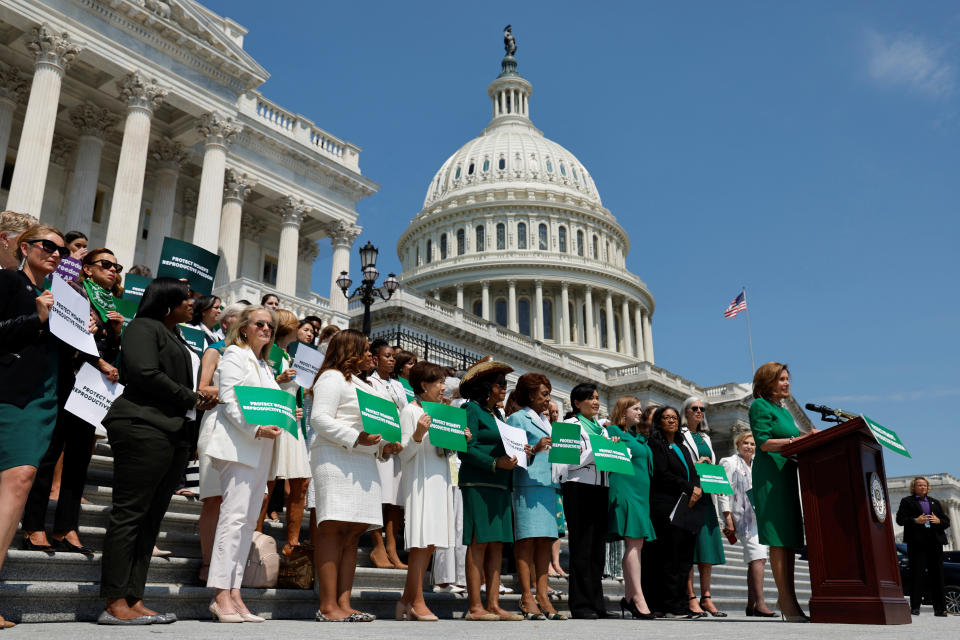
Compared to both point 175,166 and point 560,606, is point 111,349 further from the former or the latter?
point 175,166

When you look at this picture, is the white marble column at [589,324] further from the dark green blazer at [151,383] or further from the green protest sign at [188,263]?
the dark green blazer at [151,383]

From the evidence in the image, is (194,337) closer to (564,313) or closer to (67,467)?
(67,467)

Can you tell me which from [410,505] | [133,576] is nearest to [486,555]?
[410,505]

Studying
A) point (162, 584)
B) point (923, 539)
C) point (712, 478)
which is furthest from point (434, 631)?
point (923, 539)

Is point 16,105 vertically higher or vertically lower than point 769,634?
higher

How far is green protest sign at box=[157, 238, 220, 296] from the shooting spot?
34.2 feet

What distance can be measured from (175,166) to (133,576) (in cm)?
2365

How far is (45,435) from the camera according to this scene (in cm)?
475

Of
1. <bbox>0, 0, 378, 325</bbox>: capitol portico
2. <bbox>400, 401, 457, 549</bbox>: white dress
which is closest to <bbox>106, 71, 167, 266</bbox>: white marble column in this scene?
<bbox>0, 0, 378, 325</bbox>: capitol portico

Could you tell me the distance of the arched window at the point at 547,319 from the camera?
7106 cm

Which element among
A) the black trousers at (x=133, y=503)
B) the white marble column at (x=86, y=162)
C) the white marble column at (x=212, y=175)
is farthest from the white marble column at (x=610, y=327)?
the black trousers at (x=133, y=503)

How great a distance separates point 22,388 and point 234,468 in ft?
4.80

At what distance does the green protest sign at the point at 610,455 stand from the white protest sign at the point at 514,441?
0.68m

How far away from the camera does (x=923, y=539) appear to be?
10.9 metres
